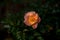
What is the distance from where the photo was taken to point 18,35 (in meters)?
2.19

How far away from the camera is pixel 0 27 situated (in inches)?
123

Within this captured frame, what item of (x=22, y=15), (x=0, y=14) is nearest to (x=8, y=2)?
(x=0, y=14)

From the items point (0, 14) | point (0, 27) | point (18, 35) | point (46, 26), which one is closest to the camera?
point (18, 35)

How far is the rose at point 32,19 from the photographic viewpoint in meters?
2.35

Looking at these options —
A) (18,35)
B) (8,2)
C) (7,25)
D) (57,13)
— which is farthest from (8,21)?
(8,2)

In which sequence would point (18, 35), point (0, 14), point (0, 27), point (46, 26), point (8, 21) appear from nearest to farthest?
point (18, 35) → point (8, 21) → point (46, 26) → point (0, 27) → point (0, 14)

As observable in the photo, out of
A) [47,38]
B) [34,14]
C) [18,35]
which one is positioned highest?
[34,14]

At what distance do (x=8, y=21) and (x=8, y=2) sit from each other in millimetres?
1010

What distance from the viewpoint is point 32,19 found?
240cm

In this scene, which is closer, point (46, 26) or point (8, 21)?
point (8, 21)

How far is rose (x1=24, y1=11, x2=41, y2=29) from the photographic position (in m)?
2.35

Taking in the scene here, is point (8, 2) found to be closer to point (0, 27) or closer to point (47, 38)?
point (0, 27)

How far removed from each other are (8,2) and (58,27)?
1040 millimetres

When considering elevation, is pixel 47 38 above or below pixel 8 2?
below
